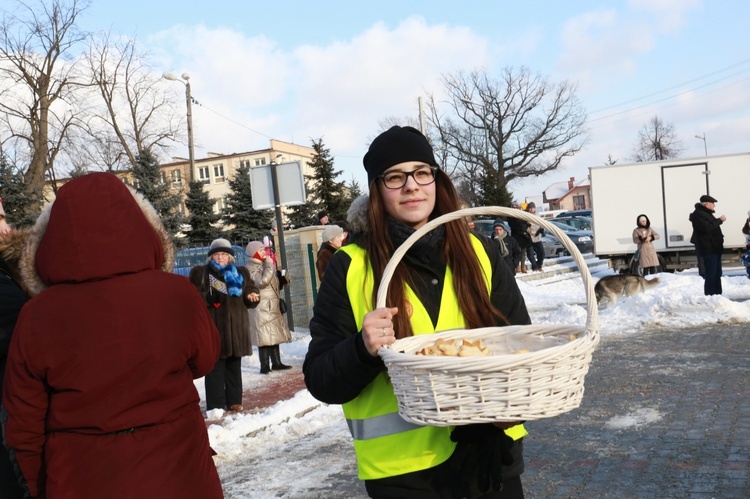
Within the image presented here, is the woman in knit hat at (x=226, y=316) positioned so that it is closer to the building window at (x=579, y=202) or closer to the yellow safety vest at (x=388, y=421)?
the yellow safety vest at (x=388, y=421)

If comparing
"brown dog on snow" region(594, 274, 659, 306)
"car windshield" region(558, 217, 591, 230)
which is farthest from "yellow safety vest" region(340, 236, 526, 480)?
"car windshield" region(558, 217, 591, 230)

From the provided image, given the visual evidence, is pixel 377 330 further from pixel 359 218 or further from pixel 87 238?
pixel 87 238

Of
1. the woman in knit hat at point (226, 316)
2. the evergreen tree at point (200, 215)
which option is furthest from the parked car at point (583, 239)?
the woman in knit hat at point (226, 316)

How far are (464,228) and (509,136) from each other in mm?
63397

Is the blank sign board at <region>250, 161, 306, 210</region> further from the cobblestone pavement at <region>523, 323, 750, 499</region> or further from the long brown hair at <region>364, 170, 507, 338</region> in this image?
the long brown hair at <region>364, 170, 507, 338</region>

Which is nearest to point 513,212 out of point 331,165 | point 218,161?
point 331,165

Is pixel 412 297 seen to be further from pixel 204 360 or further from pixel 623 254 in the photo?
pixel 623 254

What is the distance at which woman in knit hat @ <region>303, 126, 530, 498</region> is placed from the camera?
234 cm

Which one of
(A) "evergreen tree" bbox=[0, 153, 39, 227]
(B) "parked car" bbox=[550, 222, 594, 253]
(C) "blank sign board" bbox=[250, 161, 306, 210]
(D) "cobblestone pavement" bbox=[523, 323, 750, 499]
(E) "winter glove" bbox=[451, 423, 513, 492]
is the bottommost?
(D) "cobblestone pavement" bbox=[523, 323, 750, 499]

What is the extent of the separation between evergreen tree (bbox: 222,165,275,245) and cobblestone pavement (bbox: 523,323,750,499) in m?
24.0

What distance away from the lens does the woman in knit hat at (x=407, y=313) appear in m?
2.34

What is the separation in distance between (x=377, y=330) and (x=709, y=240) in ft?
46.2

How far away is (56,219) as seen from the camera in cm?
275

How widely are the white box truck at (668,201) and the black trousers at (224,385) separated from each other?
15.9 metres
